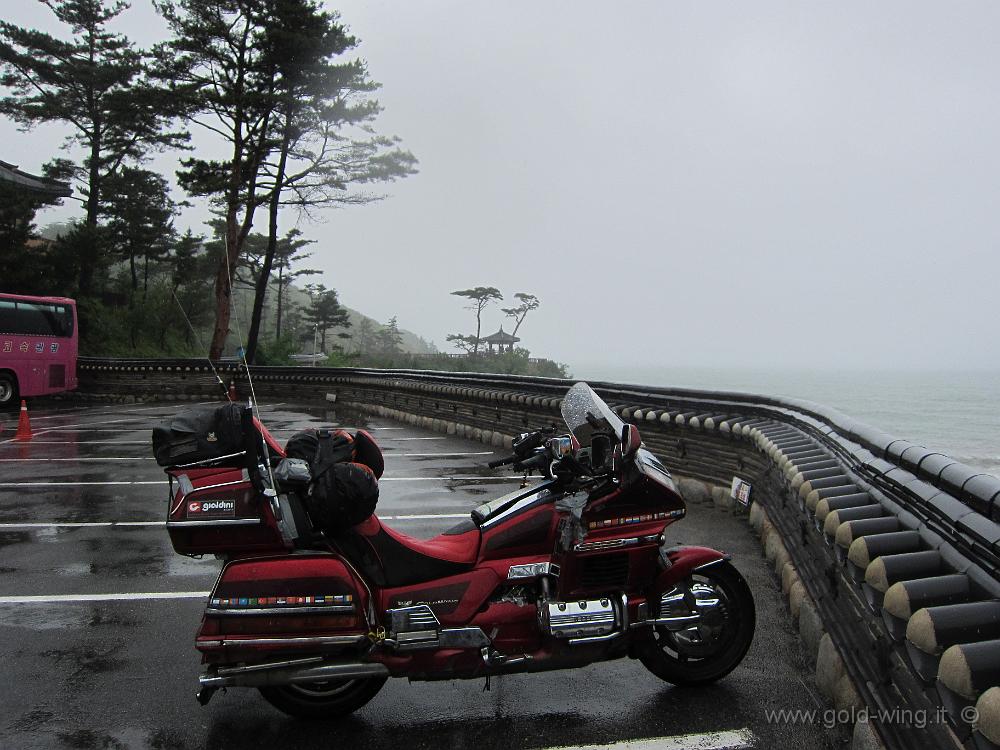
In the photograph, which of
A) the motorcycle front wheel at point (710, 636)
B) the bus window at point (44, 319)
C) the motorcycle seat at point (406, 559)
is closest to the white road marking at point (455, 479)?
the motorcycle front wheel at point (710, 636)

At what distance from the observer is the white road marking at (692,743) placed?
3.06 m

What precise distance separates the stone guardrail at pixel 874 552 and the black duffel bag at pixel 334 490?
2.00 metres

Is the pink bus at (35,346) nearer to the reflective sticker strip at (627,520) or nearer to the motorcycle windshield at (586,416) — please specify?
the motorcycle windshield at (586,416)

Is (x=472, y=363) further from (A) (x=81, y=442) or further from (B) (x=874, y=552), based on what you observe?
(B) (x=874, y=552)

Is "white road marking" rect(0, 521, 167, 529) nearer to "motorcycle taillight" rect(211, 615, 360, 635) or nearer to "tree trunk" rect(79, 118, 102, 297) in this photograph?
"motorcycle taillight" rect(211, 615, 360, 635)

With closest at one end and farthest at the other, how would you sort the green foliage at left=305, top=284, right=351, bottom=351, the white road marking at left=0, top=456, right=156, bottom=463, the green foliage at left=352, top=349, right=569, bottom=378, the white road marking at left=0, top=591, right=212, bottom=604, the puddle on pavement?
1. the puddle on pavement
2. the white road marking at left=0, top=591, right=212, bottom=604
3. the white road marking at left=0, top=456, right=156, bottom=463
4. the green foliage at left=352, top=349, right=569, bottom=378
5. the green foliage at left=305, top=284, right=351, bottom=351

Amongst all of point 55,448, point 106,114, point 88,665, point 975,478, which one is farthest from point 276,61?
point 975,478

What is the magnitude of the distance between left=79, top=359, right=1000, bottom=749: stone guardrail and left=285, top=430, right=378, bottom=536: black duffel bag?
2.00 m

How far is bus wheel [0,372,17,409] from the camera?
64.9 feet

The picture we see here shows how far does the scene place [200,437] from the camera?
3.07 metres

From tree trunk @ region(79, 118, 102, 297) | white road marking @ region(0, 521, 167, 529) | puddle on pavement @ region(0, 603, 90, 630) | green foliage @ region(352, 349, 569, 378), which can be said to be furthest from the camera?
green foliage @ region(352, 349, 569, 378)

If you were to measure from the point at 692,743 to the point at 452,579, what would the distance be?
128 centimetres

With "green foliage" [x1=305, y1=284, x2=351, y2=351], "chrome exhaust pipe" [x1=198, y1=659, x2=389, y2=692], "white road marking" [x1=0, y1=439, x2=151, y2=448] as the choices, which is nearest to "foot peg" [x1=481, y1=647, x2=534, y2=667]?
"chrome exhaust pipe" [x1=198, y1=659, x2=389, y2=692]

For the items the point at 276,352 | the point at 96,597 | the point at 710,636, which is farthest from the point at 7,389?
the point at 710,636
